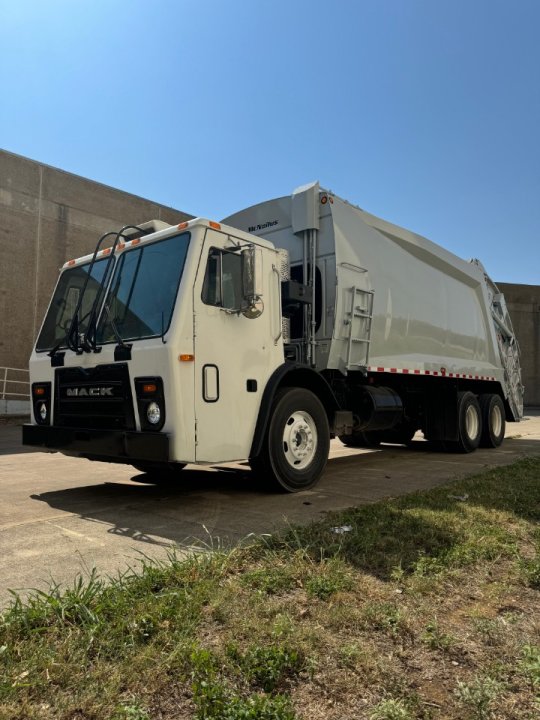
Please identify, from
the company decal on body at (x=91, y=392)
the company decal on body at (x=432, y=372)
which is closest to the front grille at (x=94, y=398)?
the company decal on body at (x=91, y=392)

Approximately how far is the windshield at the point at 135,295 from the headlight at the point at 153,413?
0.61m

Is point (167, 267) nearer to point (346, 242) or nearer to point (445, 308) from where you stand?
point (346, 242)

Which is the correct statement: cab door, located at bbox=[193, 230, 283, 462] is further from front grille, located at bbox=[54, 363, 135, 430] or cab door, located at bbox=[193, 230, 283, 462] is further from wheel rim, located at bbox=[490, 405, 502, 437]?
wheel rim, located at bbox=[490, 405, 502, 437]

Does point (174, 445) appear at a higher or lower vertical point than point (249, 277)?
lower

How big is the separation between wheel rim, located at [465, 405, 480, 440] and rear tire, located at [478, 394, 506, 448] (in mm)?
283

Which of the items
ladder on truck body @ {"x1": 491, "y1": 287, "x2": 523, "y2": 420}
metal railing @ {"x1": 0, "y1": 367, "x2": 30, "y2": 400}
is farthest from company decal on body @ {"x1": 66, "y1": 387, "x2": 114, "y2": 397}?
metal railing @ {"x1": 0, "y1": 367, "x2": 30, "y2": 400}

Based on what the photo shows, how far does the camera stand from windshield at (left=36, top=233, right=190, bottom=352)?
4.98 metres

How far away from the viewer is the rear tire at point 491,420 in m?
10.9

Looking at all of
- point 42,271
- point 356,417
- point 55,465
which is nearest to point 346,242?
point 356,417

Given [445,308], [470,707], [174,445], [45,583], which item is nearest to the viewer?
[470,707]

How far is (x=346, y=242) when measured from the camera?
717cm

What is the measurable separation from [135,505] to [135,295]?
1.98 metres

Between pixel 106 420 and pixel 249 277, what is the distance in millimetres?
1852

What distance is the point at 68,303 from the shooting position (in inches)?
241
